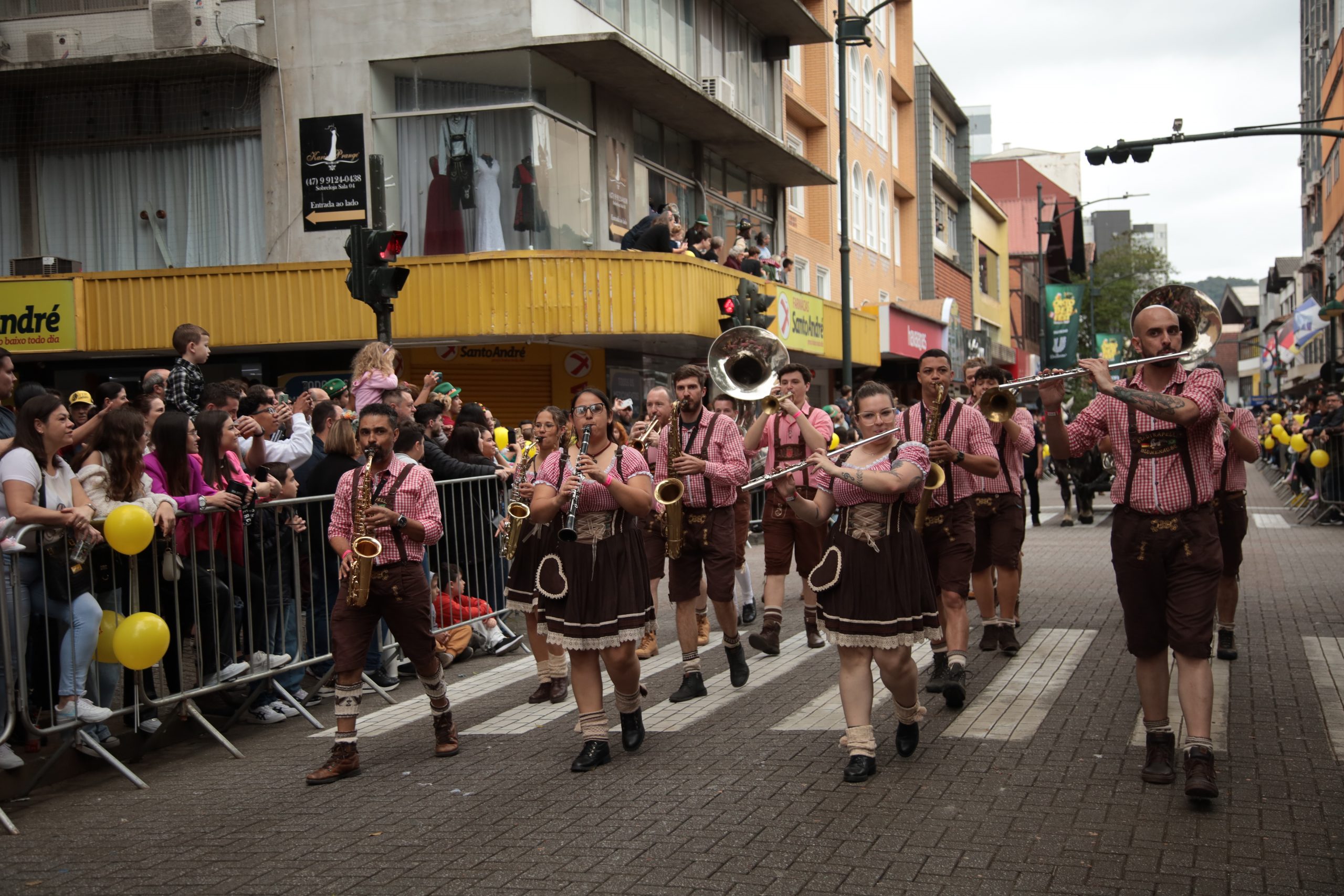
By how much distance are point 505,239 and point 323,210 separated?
→ 2598mm

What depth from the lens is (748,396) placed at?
26.5ft

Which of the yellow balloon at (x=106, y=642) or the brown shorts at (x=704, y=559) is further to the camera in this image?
the brown shorts at (x=704, y=559)

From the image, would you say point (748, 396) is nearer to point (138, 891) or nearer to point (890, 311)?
point (138, 891)

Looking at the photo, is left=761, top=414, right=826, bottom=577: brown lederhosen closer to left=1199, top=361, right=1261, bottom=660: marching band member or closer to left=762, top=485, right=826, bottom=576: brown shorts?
left=762, top=485, right=826, bottom=576: brown shorts

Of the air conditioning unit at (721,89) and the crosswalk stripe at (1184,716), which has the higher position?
the air conditioning unit at (721,89)

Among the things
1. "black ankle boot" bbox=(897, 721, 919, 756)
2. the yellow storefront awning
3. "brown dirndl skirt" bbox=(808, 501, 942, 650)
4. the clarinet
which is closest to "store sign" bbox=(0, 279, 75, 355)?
the yellow storefront awning

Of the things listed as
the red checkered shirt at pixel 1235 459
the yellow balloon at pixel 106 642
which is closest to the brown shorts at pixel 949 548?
the red checkered shirt at pixel 1235 459

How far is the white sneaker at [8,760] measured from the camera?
6172 millimetres

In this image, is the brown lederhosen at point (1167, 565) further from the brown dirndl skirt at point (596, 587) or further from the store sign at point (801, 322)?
the store sign at point (801, 322)

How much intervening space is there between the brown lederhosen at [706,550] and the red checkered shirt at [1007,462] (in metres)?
1.81

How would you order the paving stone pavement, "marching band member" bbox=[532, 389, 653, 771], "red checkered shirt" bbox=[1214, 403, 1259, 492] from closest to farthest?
the paving stone pavement
"marching band member" bbox=[532, 389, 653, 771]
"red checkered shirt" bbox=[1214, 403, 1259, 492]

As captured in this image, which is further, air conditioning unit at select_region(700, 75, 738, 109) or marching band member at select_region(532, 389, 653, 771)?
air conditioning unit at select_region(700, 75, 738, 109)

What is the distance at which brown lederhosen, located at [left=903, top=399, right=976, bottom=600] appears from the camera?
7852 mm

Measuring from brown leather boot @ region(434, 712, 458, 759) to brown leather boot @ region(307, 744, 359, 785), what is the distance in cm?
47
